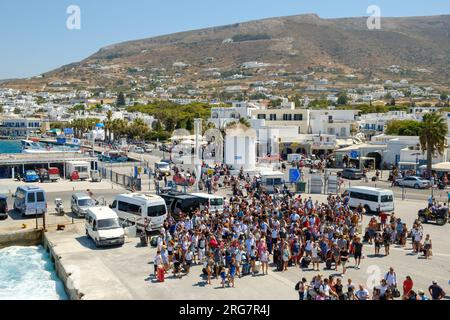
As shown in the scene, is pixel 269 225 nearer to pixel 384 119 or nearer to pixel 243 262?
pixel 243 262

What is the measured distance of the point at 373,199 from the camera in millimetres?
27172

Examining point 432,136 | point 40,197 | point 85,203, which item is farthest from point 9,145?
point 85,203

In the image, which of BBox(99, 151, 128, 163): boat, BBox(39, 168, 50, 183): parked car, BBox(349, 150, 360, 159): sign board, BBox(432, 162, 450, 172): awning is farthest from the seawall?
BBox(99, 151, 128, 163): boat

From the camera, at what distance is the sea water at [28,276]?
18.2 metres

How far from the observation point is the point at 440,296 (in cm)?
1358

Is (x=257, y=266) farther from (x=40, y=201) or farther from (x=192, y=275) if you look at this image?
(x=40, y=201)

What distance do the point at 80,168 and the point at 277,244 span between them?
2731 centimetres

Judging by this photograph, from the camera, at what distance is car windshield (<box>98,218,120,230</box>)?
2098cm

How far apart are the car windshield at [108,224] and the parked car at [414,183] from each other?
24.5 m

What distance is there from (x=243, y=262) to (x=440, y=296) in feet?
19.5

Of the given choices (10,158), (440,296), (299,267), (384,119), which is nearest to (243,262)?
(299,267)

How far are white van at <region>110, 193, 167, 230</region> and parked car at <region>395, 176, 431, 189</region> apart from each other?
22.0 m

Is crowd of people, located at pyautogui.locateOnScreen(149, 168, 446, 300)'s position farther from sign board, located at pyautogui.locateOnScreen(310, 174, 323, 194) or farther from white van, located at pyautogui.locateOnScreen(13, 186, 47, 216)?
sign board, located at pyautogui.locateOnScreen(310, 174, 323, 194)

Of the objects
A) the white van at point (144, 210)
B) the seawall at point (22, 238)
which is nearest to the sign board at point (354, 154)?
the white van at point (144, 210)
